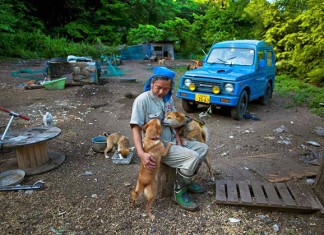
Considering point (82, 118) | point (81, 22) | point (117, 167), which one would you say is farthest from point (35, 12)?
point (117, 167)

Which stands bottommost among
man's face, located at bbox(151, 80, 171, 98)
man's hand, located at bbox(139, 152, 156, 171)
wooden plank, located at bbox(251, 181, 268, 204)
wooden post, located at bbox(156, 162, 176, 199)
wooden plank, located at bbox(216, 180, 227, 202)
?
wooden plank, located at bbox(216, 180, 227, 202)

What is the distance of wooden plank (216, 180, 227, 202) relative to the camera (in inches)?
118

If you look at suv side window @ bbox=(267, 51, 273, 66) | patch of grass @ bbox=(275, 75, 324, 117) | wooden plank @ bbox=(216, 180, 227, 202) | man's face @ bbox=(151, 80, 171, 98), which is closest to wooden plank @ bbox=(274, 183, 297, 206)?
wooden plank @ bbox=(216, 180, 227, 202)

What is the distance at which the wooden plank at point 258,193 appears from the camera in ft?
9.53

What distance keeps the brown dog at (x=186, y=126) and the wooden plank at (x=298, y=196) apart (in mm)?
995

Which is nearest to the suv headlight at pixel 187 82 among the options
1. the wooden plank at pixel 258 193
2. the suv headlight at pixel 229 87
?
the suv headlight at pixel 229 87

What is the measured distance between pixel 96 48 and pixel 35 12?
9.38 meters

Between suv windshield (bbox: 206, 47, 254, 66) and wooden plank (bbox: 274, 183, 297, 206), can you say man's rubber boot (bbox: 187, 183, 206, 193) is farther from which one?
suv windshield (bbox: 206, 47, 254, 66)

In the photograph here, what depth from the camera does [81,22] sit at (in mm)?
24641

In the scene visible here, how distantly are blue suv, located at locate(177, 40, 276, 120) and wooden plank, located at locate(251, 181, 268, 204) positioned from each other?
3045 millimetres

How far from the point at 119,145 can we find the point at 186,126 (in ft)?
5.19

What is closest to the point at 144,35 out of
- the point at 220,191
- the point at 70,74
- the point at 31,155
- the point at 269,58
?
the point at 70,74

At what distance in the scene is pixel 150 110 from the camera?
2.82m

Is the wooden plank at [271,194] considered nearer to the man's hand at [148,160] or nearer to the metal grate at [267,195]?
the metal grate at [267,195]
